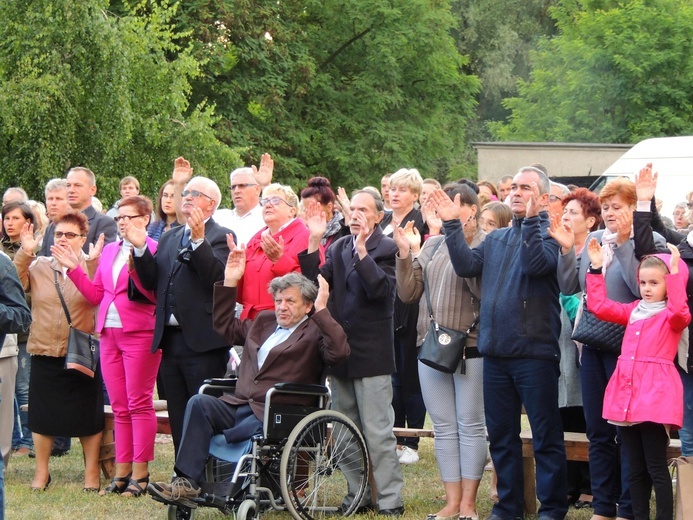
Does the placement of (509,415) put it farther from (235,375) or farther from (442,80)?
(442,80)

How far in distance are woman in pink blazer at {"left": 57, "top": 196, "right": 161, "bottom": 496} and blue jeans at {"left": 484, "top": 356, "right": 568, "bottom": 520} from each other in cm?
255

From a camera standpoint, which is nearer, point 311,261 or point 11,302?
point 11,302

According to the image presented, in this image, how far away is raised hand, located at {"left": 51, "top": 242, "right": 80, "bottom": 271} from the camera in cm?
789

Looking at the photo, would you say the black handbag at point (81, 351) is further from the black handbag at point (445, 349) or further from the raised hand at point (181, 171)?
the black handbag at point (445, 349)

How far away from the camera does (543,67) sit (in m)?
33.6

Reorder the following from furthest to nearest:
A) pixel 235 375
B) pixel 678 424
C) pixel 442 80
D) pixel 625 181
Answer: pixel 442 80
pixel 235 375
pixel 625 181
pixel 678 424

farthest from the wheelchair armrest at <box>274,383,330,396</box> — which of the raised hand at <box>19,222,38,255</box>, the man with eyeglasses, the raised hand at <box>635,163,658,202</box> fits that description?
the raised hand at <box>19,222,38,255</box>

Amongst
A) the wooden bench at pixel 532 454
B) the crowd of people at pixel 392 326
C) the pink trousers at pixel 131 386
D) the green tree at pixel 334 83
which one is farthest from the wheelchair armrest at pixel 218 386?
the green tree at pixel 334 83

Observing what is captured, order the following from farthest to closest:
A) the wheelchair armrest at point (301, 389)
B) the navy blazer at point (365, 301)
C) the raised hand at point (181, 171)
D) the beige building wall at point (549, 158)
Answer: the beige building wall at point (549, 158) → the raised hand at point (181, 171) → the navy blazer at point (365, 301) → the wheelchair armrest at point (301, 389)

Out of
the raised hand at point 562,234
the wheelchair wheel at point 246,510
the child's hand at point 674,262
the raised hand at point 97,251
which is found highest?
the raised hand at point 97,251

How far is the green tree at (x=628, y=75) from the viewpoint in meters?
28.9

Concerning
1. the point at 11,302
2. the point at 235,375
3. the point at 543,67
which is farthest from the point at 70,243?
the point at 543,67

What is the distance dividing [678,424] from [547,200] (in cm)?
145

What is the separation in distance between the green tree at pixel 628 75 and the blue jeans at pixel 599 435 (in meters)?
23.3
